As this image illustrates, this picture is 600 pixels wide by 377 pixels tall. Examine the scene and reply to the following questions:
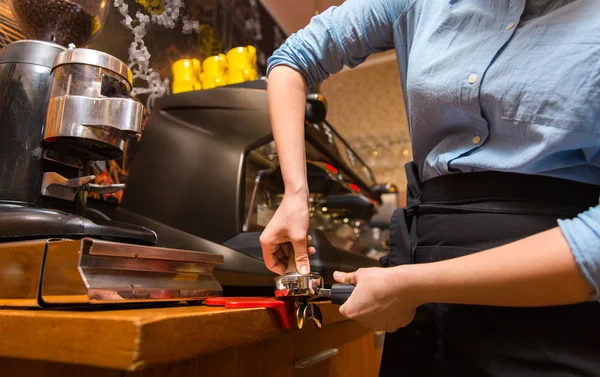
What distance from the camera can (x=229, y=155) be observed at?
0.91 meters

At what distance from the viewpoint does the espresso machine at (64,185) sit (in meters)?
0.47

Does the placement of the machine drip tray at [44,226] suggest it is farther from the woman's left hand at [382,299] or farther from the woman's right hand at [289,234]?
the woman's left hand at [382,299]

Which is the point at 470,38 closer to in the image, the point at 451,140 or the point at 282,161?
the point at 451,140

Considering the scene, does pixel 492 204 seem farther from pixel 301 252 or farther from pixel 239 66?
pixel 239 66

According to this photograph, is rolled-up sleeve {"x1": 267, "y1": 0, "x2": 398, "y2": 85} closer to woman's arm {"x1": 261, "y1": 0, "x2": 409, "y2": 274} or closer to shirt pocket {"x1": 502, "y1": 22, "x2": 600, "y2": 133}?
woman's arm {"x1": 261, "y1": 0, "x2": 409, "y2": 274}

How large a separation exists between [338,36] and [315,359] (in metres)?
0.53

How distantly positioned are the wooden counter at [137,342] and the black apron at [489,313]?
0.20 meters

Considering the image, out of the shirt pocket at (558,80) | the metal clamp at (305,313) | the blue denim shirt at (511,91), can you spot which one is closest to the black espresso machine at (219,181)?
the metal clamp at (305,313)

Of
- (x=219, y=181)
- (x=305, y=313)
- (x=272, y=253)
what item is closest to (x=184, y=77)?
(x=219, y=181)

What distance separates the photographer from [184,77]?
1218 mm

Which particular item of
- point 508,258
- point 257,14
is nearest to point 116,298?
point 508,258

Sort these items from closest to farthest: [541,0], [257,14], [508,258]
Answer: [508,258]
[541,0]
[257,14]

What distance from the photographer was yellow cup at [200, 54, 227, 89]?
49.6 inches

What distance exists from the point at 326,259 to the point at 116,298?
18.9 inches
